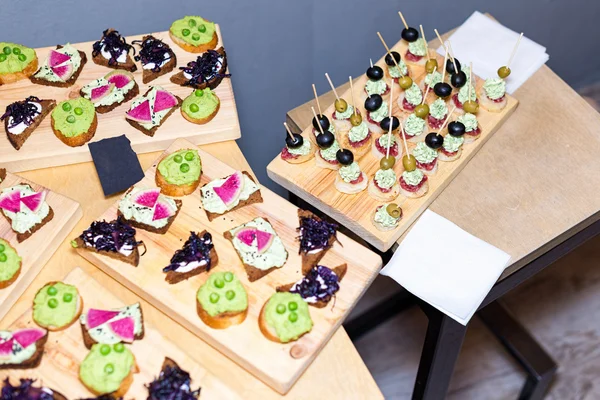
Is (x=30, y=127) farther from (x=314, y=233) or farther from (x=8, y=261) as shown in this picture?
(x=314, y=233)

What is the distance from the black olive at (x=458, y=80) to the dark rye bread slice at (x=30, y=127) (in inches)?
63.2

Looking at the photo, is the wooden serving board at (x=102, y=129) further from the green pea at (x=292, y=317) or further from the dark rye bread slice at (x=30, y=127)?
the green pea at (x=292, y=317)

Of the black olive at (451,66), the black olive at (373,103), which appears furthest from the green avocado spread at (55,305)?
the black olive at (451,66)

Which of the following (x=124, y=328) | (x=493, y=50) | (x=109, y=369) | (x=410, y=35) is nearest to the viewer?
(x=109, y=369)

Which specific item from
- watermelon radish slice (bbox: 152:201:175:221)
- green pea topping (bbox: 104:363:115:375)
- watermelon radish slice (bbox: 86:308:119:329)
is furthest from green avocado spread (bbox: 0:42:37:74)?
green pea topping (bbox: 104:363:115:375)

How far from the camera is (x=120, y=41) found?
3.06 meters

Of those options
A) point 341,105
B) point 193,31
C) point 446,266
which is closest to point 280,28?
point 193,31

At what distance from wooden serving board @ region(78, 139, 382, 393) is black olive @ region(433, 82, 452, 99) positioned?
839 mm

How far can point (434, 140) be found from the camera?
9.24ft

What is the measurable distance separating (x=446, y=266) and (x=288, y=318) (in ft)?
2.40

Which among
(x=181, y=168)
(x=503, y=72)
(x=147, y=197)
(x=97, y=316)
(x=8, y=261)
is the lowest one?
(x=8, y=261)

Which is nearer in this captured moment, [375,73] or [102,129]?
[102,129]

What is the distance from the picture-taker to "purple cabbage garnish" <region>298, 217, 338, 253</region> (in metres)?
2.49

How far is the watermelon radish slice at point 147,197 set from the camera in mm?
2564
